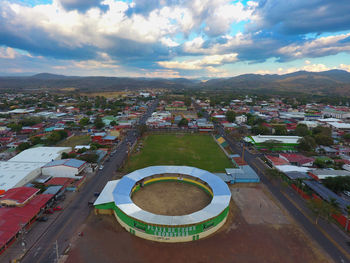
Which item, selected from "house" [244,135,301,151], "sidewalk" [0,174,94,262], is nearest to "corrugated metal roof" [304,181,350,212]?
"house" [244,135,301,151]

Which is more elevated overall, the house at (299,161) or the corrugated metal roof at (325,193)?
the corrugated metal roof at (325,193)

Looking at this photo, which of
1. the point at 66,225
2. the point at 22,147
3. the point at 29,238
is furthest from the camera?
the point at 22,147

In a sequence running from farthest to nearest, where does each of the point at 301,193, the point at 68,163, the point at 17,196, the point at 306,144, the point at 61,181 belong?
the point at 306,144
the point at 68,163
the point at 61,181
the point at 301,193
the point at 17,196

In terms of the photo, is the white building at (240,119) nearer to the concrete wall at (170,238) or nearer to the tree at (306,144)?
the tree at (306,144)

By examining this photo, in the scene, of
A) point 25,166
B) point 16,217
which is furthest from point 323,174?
point 25,166

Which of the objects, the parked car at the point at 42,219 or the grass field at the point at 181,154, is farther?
the grass field at the point at 181,154

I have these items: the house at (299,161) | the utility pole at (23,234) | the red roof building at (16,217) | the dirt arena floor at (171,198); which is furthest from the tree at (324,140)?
the utility pole at (23,234)

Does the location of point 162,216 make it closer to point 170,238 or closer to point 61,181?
point 170,238
